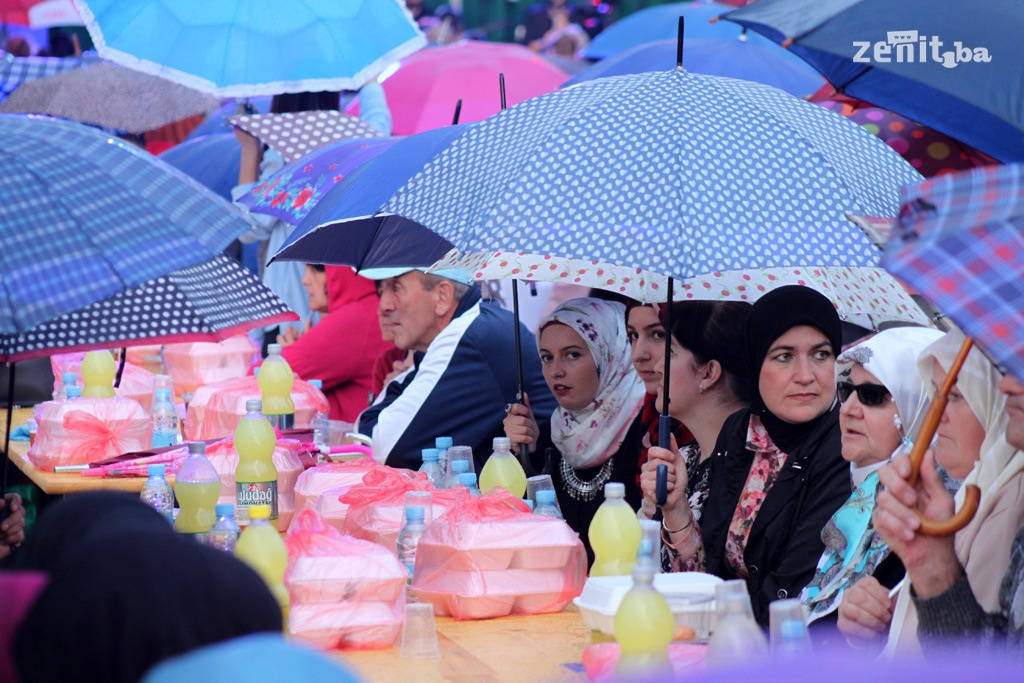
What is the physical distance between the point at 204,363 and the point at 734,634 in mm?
4807

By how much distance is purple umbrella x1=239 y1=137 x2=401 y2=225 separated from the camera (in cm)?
525

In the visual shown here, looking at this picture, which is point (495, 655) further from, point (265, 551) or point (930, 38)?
point (930, 38)

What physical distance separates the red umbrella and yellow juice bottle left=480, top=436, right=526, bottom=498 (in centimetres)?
220

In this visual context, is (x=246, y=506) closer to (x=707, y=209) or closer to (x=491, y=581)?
(x=491, y=581)

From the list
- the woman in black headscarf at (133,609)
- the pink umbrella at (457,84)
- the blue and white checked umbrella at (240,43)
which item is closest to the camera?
the woman in black headscarf at (133,609)

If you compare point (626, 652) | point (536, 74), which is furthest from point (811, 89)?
point (626, 652)

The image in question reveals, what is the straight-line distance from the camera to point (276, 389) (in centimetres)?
530

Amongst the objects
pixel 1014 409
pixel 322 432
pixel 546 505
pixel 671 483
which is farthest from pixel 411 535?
pixel 322 432

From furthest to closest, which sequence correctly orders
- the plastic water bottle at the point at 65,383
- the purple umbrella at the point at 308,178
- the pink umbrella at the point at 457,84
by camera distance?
the pink umbrella at the point at 457,84
the plastic water bottle at the point at 65,383
the purple umbrella at the point at 308,178

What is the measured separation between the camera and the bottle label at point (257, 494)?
12.7 feet

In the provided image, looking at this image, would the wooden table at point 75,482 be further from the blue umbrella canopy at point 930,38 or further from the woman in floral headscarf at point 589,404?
the blue umbrella canopy at point 930,38

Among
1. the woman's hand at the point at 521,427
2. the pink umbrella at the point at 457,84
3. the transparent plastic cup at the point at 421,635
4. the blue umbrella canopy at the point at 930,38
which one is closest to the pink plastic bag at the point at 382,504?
the transparent plastic cup at the point at 421,635

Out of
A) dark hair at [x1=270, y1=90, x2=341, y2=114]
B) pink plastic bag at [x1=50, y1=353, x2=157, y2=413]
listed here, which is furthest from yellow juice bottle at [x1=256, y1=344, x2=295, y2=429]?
dark hair at [x1=270, y1=90, x2=341, y2=114]

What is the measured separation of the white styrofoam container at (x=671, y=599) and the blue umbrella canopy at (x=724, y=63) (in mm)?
4864
